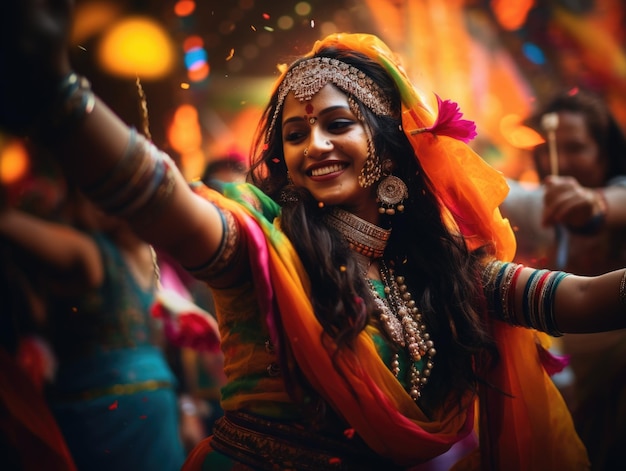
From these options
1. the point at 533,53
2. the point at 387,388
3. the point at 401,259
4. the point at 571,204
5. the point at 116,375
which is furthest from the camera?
the point at 533,53

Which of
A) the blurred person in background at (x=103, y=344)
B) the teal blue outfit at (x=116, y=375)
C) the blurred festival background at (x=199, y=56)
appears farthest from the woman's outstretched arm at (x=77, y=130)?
the teal blue outfit at (x=116, y=375)

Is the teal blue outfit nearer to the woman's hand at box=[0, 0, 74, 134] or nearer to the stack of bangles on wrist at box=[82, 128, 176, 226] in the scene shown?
the stack of bangles on wrist at box=[82, 128, 176, 226]

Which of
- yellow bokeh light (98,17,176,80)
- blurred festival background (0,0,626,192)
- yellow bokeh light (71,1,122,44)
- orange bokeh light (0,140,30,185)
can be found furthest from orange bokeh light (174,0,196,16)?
orange bokeh light (0,140,30,185)

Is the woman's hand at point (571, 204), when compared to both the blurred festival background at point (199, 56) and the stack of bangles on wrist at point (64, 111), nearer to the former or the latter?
the blurred festival background at point (199, 56)

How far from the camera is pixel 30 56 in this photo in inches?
44.4

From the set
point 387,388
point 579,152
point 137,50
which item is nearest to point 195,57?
point 137,50

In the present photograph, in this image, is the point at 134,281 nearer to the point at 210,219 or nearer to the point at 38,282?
the point at 38,282

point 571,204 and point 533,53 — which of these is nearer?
point 571,204

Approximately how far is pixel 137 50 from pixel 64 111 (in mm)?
743

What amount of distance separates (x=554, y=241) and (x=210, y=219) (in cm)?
294

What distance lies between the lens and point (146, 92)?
68.6 inches

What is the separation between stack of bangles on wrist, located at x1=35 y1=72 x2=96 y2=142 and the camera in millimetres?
1167

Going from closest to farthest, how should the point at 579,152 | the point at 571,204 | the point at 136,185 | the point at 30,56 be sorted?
the point at 30,56 → the point at 136,185 → the point at 571,204 → the point at 579,152

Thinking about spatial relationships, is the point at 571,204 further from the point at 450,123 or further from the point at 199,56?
the point at 199,56
